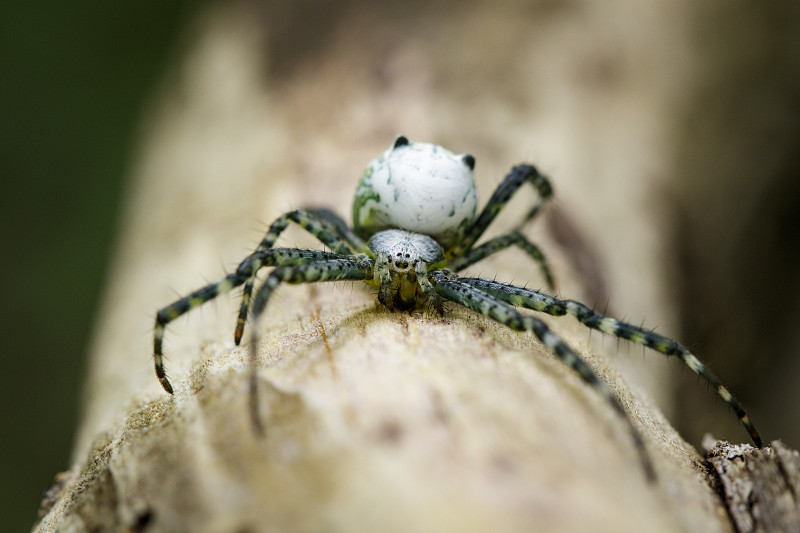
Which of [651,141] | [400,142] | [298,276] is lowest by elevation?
[298,276]

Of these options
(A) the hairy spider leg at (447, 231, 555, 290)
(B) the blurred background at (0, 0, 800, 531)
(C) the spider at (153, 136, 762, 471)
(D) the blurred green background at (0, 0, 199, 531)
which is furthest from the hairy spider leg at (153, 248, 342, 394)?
(D) the blurred green background at (0, 0, 199, 531)

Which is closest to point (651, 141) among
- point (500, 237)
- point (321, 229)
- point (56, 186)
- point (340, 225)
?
point (500, 237)

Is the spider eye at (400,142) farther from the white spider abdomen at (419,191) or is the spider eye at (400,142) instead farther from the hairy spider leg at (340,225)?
the hairy spider leg at (340,225)

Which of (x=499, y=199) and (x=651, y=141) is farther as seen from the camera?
(x=651, y=141)

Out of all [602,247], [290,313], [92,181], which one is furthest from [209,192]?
[92,181]

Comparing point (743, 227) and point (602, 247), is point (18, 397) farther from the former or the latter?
point (743, 227)

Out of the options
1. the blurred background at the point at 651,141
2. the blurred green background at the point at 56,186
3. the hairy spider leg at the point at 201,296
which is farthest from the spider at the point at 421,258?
the blurred green background at the point at 56,186

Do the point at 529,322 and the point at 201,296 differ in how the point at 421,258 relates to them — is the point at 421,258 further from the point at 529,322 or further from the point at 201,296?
the point at 201,296
